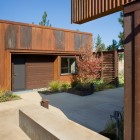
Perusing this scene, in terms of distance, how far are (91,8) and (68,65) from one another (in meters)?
10.1

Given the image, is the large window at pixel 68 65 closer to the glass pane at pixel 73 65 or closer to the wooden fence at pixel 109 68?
the glass pane at pixel 73 65

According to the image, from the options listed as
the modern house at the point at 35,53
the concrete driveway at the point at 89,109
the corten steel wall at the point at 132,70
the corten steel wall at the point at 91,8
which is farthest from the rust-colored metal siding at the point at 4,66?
the corten steel wall at the point at 132,70

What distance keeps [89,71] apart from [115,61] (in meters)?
2.19

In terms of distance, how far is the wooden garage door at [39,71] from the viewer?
14367 mm

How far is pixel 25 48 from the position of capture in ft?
43.4

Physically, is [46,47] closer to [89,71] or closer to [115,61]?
[89,71]

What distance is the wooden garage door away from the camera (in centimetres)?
1437

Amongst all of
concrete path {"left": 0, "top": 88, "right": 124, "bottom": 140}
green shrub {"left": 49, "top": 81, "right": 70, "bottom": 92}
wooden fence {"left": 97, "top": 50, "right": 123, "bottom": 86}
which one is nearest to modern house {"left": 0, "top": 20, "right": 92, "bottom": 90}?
green shrub {"left": 49, "top": 81, "right": 70, "bottom": 92}

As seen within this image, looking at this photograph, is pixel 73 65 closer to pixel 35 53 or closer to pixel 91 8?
pixel 35 53

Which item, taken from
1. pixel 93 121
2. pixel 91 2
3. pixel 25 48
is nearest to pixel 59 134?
pixel 93 121

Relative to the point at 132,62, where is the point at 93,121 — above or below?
below

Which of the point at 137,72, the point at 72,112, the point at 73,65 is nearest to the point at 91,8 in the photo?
the point at 137,72

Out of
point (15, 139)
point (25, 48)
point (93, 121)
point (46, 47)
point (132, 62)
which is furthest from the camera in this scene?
point (46, 47)

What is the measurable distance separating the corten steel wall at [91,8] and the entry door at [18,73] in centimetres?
757
